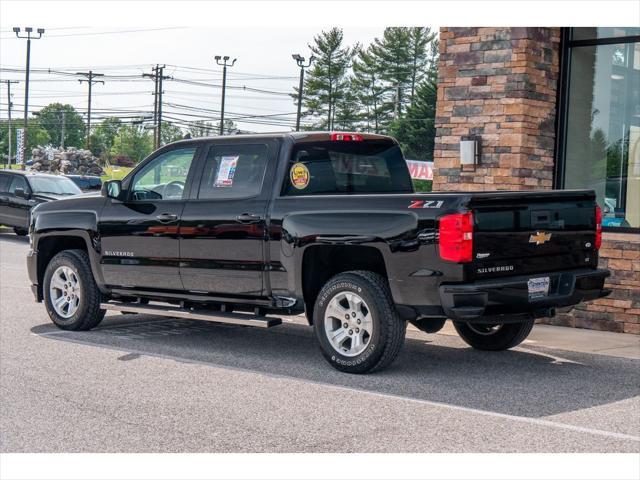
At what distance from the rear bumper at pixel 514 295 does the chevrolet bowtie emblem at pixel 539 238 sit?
0.27 m

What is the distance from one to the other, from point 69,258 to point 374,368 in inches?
160

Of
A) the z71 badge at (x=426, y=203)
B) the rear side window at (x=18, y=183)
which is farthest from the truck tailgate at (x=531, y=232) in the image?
the rear side window at (x=18, y=183)

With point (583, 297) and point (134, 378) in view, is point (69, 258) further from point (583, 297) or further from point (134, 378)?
point (583, 297)

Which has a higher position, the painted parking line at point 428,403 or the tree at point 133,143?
the tree at point 133,143

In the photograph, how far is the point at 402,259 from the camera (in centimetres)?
782

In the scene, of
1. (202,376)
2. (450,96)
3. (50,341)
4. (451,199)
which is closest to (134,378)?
(202,376)

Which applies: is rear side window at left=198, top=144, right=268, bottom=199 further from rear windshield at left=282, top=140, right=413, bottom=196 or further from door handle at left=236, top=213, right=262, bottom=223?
rear windshield at left=282, top=140, right=413, bottom=196

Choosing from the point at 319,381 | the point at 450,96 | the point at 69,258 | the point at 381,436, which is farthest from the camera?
the point at 450,96

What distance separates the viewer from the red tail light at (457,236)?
7.48 meters

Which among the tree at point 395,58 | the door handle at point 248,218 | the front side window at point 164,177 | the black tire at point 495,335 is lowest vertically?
the black tire at point 495,335

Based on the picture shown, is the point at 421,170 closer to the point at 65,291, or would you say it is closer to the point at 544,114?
the point at 544,114

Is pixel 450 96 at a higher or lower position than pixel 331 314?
higher

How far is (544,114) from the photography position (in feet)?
40.1

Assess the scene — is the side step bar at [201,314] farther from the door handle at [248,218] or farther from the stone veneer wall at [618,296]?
the stone veneer wall at [618,296]
